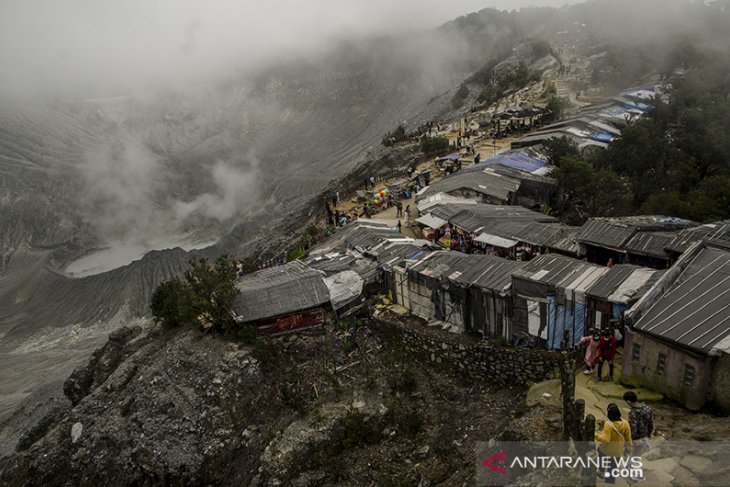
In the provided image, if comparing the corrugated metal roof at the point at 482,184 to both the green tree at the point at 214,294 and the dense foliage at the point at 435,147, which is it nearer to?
the dense foliage at the point at 435,147

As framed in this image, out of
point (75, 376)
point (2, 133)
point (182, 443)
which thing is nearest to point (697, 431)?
point (182, 443)

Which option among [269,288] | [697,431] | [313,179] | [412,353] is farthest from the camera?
[313,179]

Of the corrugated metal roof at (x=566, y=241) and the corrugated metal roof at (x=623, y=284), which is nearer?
the corrugated metal roof at (x=623, y=284)

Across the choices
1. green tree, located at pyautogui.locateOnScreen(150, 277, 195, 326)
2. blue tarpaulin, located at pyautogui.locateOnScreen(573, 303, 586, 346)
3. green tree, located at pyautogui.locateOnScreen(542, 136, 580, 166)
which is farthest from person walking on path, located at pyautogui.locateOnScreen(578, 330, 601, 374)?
green tree, located at pyautogui.locateOnScreen(542, 136, 580, 166)

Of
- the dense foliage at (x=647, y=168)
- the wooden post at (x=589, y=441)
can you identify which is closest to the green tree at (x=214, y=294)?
the wooden post at (x=589, y=441)

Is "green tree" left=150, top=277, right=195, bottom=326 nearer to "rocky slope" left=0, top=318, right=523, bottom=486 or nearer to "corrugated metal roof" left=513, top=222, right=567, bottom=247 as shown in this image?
"rocky slope" left=0, top=318, right=523, bottom=486

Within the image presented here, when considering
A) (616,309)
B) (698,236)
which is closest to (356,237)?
(616,309)

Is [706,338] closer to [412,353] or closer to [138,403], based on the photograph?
[412,353]
